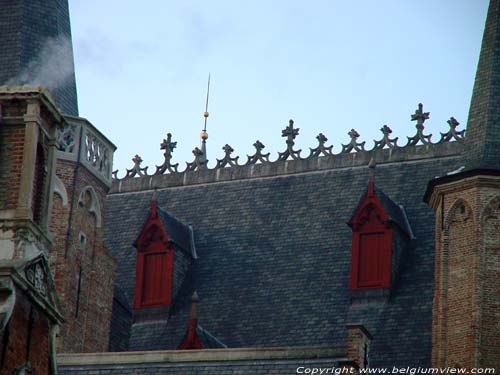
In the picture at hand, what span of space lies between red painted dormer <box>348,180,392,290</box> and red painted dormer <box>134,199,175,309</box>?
197 inches

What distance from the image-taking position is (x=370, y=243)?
150 feet

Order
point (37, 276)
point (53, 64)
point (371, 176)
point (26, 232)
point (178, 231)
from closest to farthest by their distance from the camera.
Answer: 1. point (37, 276)
2. point (26, 232)
3. point (53, 64)
4. point (371, 176)
5. point (178, 231)

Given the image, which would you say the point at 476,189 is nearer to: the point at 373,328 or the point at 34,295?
the point at 373,328

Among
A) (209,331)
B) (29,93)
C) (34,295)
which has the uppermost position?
(209,331)

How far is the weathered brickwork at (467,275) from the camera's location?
39.9m

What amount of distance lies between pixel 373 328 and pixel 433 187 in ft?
13.3

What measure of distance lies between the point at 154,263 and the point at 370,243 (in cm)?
574

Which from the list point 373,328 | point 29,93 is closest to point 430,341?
point 373,328

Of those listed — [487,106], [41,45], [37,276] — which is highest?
[41,45]

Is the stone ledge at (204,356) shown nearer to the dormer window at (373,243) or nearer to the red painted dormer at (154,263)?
the dormer window at (373,243)

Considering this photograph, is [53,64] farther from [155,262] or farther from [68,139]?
[155,262]

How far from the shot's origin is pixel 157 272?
158 feet

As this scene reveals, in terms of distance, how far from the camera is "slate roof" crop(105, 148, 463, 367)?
44.6 meters

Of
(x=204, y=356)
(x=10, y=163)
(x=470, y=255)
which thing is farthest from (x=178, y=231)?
(x=10, y=163)
